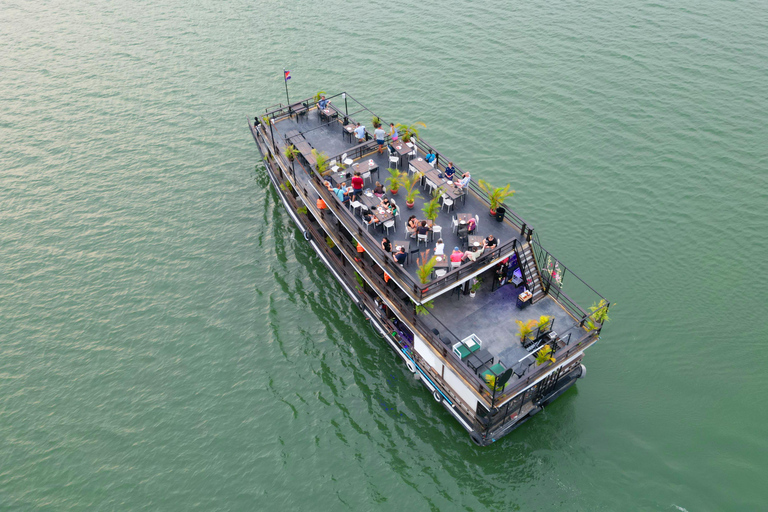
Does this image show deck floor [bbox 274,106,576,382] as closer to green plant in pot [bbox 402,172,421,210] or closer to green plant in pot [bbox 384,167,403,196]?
green plant in pot [bbox 402,172,421,210]

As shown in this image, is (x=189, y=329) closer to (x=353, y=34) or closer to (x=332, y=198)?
(x=332, y=198)

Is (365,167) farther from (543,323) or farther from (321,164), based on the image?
(543,323)

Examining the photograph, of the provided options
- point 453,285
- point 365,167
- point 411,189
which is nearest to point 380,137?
point 365,167

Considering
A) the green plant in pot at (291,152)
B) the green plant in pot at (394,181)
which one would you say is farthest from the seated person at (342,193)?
the green plant in pot at (291,152)

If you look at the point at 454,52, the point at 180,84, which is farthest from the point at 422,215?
the point at 180,84

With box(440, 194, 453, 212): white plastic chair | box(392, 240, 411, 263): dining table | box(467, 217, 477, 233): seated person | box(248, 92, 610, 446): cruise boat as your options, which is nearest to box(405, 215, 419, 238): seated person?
box(248, 92, 610, 446): cruise boat

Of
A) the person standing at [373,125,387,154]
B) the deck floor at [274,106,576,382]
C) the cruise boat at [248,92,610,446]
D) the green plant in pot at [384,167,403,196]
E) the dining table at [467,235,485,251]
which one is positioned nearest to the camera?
the cruise boat at [248,92,610,446]
